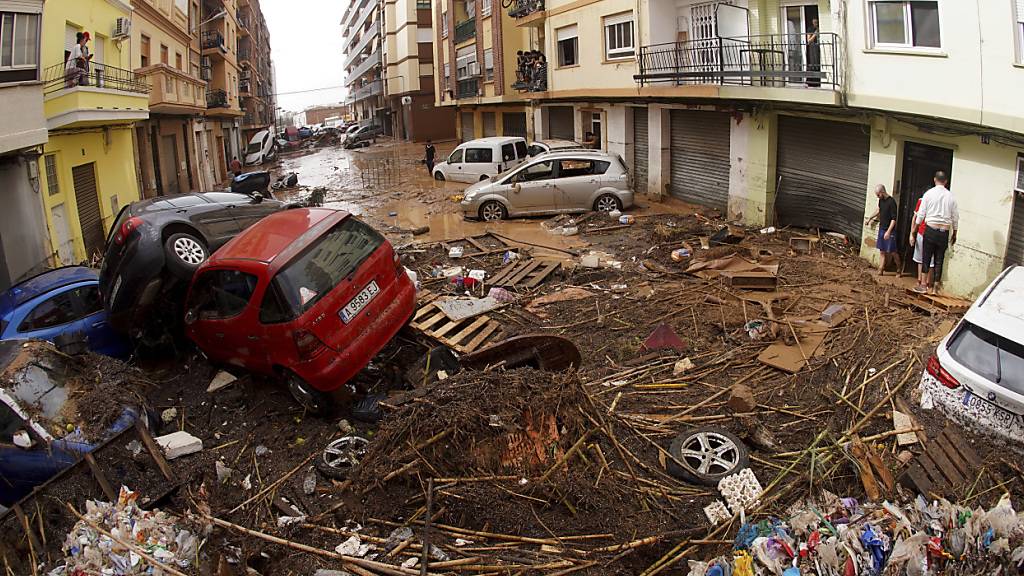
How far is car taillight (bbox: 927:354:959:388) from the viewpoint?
5.64 metres

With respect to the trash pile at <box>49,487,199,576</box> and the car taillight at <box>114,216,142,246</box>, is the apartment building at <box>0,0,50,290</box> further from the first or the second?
the trash pile at <box>49,487,199,576</box>


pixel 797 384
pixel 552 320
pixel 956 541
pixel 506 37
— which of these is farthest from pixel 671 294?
pixel 506 37

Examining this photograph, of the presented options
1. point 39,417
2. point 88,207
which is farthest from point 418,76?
point 39,417

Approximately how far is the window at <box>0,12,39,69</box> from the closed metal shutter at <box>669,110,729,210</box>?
44.3 ft

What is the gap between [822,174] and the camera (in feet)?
45.7

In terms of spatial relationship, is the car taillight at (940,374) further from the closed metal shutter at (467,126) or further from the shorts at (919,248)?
the closed metal shutter at (467,126)

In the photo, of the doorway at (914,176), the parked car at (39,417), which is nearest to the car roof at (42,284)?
the parked car at (39,417)

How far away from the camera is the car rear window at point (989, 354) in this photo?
5316 millimetres

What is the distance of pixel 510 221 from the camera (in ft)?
58.3

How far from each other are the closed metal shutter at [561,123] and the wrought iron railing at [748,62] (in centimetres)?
740

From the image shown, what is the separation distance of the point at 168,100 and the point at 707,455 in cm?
2196

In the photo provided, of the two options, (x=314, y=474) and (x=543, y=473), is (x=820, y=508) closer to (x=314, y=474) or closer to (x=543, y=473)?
(x=543, y=473)

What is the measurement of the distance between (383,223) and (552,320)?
10203 millimetres

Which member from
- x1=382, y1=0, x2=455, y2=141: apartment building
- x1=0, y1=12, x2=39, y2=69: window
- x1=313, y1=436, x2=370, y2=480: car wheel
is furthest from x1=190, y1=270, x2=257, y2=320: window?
x1=382, y1=0, x2=455, y2=141: apartment building
